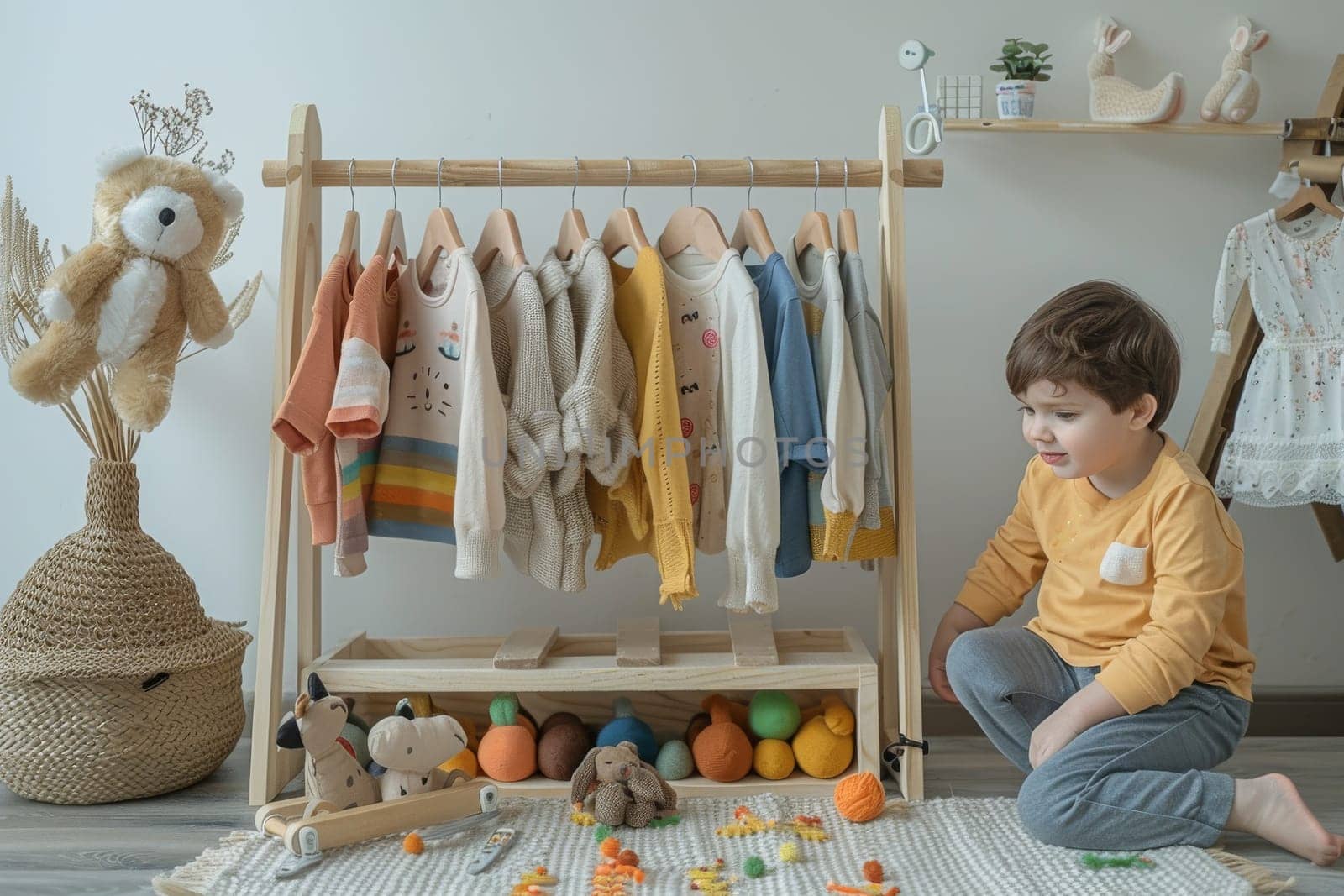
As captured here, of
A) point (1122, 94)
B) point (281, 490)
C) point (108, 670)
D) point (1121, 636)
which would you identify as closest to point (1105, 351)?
point (1121, 636)

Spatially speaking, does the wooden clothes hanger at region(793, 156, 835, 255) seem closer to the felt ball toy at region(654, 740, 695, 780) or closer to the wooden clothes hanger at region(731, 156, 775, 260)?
the wooden clothes hanger at region(731, 156, 775, 260)

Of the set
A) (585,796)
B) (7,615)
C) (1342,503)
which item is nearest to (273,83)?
(7,615)

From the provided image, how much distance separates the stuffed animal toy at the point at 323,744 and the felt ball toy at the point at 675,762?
19.1 inches

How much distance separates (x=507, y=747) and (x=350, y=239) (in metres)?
0.89

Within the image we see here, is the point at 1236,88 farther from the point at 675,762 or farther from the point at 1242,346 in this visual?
the point at 675,762

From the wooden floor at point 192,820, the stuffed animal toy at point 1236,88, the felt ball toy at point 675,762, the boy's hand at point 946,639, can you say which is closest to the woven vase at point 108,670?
the wooden floor at point 192,820

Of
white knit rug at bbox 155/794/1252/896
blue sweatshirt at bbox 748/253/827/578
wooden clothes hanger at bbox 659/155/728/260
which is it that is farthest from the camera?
wooden clothes hanger at bbox 659/155/728/260

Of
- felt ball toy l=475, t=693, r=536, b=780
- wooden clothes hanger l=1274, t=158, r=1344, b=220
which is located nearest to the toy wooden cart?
felt ball toy l=475, t=693, r=536, b=780

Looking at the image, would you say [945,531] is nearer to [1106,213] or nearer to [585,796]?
[1106,213]

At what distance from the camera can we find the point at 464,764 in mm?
1967

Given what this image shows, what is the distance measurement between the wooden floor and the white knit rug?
4.4 inches

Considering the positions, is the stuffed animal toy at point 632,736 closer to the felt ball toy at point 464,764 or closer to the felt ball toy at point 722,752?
the felt ball toy at point 722,752

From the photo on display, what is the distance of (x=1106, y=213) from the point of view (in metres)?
2.34

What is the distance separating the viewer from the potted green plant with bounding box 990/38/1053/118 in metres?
2.17
